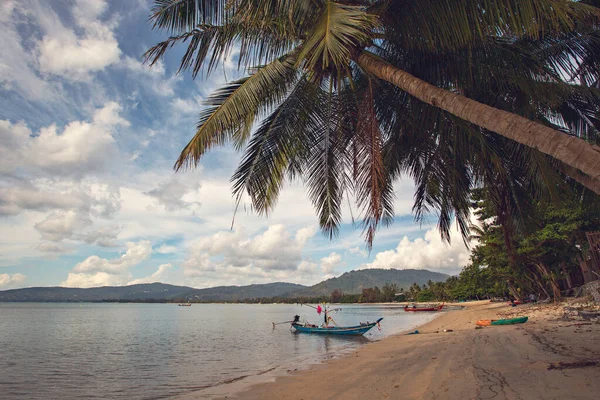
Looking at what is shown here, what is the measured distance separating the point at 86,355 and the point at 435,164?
23858 mm

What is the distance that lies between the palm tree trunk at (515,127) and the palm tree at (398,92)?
0.01 meters

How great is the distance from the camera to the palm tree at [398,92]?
402 cm

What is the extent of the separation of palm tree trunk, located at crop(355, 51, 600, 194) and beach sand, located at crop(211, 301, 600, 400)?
146 inches

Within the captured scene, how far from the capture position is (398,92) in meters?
6.81

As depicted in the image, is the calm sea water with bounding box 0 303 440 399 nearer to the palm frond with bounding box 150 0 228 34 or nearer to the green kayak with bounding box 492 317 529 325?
the green kayak with bounding box 492 317 529 325

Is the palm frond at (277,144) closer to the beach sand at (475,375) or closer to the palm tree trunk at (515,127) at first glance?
the palm tree trunk at (515,127)

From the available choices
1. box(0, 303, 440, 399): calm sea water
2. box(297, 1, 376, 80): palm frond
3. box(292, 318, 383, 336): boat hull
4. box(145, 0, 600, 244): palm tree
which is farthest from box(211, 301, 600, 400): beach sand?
box(292, 318, 383, 336): boat hull

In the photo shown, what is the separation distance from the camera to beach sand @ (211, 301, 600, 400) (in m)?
6.04

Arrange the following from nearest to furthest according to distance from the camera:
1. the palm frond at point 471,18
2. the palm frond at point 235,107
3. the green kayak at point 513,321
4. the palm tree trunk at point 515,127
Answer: the palm tree trunk at point 515,127, the palm frond at point 471,18, the palm frond at point 235,107, the green kayak at point 513,321

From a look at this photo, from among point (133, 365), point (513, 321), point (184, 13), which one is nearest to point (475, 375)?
point (184, 13)

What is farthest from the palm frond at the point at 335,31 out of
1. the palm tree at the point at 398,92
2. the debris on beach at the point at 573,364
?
the debris on beach at the point at 573,364

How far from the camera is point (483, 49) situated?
560cm

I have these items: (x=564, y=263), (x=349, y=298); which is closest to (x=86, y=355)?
(x=564, y=263)

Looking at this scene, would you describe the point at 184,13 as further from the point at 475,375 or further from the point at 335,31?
the point at 475,375
